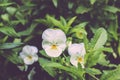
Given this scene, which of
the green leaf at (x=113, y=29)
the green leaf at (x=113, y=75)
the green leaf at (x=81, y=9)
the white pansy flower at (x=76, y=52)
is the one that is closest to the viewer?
the green leaf at (x=113, y=75)

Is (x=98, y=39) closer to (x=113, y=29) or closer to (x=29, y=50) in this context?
(x=29, y=50)

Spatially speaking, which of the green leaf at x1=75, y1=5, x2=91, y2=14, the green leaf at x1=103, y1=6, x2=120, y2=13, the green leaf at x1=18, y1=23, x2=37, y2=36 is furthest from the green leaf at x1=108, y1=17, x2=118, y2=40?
the green leaf at x1=18, y1=23, x2=37, y2=36

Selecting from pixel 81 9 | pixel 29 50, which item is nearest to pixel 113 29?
pixel 81 9

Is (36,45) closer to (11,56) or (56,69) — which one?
(11,56)

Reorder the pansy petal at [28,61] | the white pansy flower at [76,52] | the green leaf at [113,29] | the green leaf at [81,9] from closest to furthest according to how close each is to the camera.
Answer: the white pansy flower at [76,52]
the pansy petal at [28,61]
the green leaf at [81,9]
the green leaf at [113,29]

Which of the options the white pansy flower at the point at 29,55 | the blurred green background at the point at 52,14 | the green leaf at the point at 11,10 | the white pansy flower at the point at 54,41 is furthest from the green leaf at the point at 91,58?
the green leaf at the point at 11,10

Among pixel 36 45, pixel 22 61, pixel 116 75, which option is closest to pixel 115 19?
pixel 36 45

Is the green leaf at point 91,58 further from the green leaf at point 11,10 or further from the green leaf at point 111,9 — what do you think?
the green leaf at point 11,10
